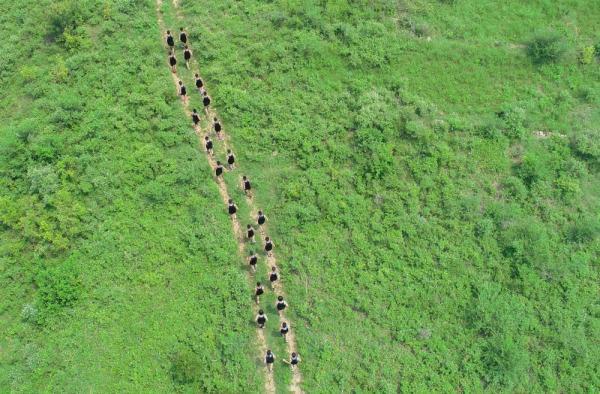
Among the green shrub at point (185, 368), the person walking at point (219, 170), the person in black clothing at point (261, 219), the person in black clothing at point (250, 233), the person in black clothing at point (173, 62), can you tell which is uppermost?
the person in black clothing at point (173, 62)

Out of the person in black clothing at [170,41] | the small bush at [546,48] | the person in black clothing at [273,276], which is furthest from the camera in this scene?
the person in black clothing at [170,41]

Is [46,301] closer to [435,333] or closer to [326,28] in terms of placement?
[435,333]

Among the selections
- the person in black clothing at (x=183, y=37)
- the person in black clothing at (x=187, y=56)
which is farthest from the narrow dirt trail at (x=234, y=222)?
the person in black clothing at (x=183, y=37)

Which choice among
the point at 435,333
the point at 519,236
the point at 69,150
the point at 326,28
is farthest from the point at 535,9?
the point at 69,150

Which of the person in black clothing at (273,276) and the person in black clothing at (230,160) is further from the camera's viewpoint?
the person in black clothing at (230,160)

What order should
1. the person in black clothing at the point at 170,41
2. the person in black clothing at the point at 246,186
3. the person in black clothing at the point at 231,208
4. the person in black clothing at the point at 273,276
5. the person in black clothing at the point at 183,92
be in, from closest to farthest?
the person in black clothing at the point at 273,276 → the person in black clothing at the point at 231,208 → the person in black clothing at the point at 246,186 → the person in black clothing at the point at 183,92 → the person in black clothing at the point at 170,41

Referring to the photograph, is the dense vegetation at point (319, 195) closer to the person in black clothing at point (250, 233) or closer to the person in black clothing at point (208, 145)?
the person in black clothing at point (208, 145)
